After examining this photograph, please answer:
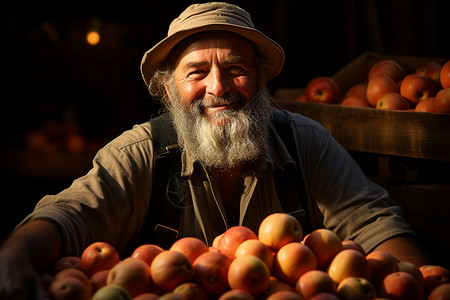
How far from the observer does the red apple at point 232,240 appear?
1.78m

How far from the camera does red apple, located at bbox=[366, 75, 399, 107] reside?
344 cm

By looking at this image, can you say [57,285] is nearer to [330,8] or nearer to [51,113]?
[330,8]

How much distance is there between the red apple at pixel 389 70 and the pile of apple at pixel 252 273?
6.80ft

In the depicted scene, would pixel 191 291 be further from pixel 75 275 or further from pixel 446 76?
pixel 446 76

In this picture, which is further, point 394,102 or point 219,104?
point 394,102

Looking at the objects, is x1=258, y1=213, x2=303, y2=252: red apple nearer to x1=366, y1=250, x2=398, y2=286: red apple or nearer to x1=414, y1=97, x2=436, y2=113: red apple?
x1=366, y1=250, x2=398, y2=286: red apple

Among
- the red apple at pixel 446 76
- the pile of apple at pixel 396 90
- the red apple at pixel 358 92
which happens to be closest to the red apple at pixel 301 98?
the pile of apple at pixel 396 90

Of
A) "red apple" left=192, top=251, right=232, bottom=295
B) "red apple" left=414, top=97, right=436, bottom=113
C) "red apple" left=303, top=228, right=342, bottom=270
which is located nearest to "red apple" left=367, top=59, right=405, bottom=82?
"red apple" left=414, top=97, right=436, bottom=113

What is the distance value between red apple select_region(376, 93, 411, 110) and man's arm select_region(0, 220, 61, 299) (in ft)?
7.12

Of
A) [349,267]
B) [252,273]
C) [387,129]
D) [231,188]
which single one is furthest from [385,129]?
[252,273]

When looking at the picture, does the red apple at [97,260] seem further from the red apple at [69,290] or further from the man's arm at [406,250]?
the man's arm at [406,250]

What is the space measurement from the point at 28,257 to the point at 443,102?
2.24m

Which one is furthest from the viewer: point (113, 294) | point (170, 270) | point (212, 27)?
point (212, 27)

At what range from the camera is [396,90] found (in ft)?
11.4
